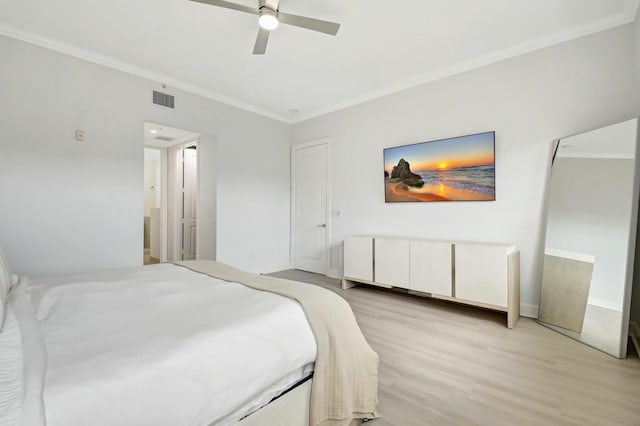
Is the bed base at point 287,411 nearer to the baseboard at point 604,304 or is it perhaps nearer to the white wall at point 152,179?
the baseboard at point 604,304

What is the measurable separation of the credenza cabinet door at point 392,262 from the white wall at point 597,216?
1384 mm

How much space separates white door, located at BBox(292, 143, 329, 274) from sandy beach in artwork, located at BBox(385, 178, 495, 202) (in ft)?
3.85

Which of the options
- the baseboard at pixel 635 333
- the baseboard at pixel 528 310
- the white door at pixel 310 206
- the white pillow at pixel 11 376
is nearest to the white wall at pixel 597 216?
the baseboard at pixel 635 333

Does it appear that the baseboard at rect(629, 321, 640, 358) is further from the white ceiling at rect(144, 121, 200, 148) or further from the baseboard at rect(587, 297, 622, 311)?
the white ceiling at rect(144, 121, 200, 148)

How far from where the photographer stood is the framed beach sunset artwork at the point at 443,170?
3197 mm

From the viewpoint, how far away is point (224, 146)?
4.29 meters

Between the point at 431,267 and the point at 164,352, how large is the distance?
2.86 m

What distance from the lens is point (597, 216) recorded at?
242cm

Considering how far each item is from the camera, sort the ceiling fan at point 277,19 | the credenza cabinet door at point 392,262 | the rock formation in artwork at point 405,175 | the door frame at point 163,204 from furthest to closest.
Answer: the door frame at point 163,204 → the rock formation in artwork at point 405,175 → the credenza cabinet door at point 392,262 → the ceiling fan at point 277,19

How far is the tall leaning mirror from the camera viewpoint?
7.23ft

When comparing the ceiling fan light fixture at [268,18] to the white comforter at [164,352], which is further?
the ceiling fan light fixture at [268,18]

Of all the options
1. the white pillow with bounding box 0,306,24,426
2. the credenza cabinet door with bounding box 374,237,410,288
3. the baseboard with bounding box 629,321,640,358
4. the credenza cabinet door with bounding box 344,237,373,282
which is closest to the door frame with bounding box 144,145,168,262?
the credenza cabinet door with bounding box 344,237,373,282

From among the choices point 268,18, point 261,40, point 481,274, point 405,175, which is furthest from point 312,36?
point 481,274

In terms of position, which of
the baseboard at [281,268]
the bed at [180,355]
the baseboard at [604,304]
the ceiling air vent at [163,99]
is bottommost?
the baseboard at [281,268]
